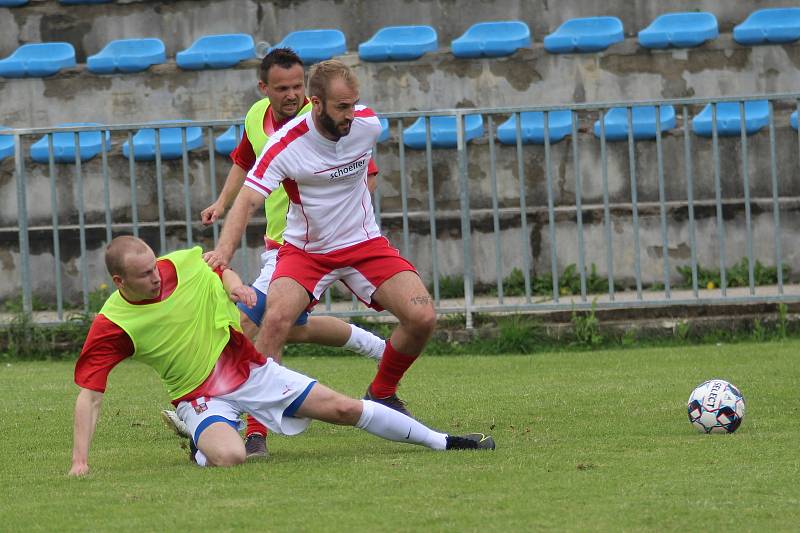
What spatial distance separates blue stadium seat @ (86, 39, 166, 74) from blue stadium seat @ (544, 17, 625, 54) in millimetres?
4190

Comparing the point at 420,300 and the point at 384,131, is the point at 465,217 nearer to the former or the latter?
the point at 384,131

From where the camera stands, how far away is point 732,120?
39.3 ft

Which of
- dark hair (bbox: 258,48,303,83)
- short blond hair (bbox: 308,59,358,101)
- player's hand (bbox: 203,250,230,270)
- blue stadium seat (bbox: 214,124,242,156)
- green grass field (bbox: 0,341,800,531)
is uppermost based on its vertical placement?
dark hair (bbox: 258,48,303,83)

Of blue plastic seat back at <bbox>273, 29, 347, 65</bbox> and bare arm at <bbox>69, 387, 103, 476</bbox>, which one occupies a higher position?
blue plastic seat back at <bbox>273, 29, 347, 65</bbox>

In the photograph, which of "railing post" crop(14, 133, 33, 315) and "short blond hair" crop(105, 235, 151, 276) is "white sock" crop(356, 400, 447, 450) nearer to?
"short blond hair" crop(105, 235, 151, 276)

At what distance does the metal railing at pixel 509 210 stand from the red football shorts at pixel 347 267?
3864mm

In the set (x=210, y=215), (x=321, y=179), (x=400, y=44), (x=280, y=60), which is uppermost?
(x=400, y=44)

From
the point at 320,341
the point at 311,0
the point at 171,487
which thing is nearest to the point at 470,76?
the point at 311,0

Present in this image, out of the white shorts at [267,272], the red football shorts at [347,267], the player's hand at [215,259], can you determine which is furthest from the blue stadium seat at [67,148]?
the player's hand at [215,259]

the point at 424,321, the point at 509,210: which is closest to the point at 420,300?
the point at 424,321

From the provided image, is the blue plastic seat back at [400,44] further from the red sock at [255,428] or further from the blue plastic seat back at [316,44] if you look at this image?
the red sock at [255,428]

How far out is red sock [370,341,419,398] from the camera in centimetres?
716

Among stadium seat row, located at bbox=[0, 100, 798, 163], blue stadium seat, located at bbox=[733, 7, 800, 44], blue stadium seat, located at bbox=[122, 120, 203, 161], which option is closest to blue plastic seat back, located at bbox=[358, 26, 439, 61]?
stadium seat row, located at bbox=[0, 100, 798, 163]

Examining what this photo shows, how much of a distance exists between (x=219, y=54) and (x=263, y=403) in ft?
28.0
